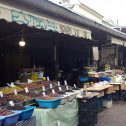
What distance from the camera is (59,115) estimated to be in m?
7.57

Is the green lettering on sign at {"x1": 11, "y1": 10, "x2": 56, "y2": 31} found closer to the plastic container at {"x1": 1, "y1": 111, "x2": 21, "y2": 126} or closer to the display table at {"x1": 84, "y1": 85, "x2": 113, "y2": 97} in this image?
the plastic container at {"x1": 1, "y1": 111, "x2": 21, "y2": 126}

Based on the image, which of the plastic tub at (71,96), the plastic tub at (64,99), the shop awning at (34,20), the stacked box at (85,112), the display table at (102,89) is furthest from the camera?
the display table at (102,89)

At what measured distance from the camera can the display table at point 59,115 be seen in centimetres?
689

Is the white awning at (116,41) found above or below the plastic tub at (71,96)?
above

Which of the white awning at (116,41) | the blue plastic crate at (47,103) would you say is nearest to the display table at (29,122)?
the blue plastic crate at (47,103)

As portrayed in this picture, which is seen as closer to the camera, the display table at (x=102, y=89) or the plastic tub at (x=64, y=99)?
the plastic tub at (x=64, y=99)

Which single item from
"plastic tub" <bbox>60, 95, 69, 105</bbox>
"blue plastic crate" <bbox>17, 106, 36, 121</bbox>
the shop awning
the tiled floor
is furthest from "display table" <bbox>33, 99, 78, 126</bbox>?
the shop awning

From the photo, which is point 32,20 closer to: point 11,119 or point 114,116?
point 11,119

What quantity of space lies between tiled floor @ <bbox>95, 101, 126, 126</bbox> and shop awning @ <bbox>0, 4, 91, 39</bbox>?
303 cm

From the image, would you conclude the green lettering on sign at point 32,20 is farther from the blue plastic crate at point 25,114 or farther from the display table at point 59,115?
the display table at point 59,115

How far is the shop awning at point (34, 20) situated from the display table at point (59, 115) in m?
1.96

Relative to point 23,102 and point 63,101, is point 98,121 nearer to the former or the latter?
point 63,101

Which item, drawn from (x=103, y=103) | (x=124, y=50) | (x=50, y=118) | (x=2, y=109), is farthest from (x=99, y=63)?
(x=2, y=109)

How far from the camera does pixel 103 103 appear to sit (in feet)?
40.7
